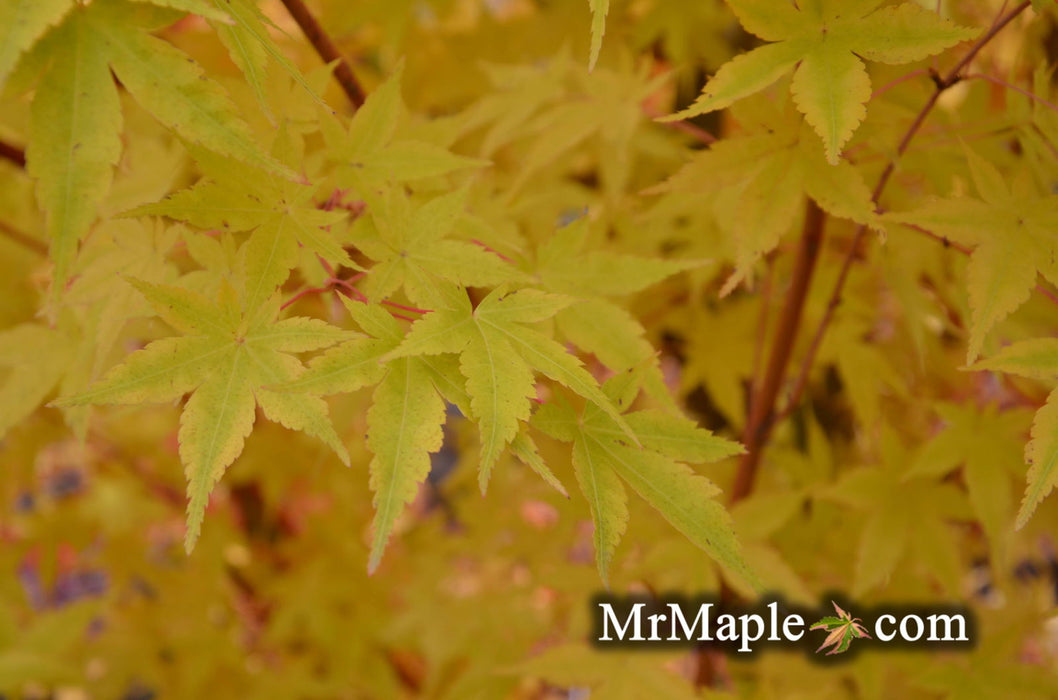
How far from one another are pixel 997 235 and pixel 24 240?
1.38 metres

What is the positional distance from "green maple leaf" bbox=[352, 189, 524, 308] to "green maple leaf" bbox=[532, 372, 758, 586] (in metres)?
0.15

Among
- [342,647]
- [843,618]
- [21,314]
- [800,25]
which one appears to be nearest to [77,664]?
[342,647]

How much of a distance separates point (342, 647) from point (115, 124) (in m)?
1.48

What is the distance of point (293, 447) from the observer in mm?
1830

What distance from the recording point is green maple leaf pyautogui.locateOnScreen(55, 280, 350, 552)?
2.03 ft

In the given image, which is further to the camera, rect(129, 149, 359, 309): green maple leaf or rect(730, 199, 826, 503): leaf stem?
rect(730, 199, 826, 503): leaf stem

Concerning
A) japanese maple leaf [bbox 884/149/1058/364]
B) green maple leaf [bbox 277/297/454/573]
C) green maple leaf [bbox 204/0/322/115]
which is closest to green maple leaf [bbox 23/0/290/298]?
green maple leaf [bbox 204/0/322/115]

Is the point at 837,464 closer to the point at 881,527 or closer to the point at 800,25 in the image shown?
the point at 881,527

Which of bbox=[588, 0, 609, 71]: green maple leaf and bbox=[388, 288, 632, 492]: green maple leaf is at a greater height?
bbox=[588, 0, 609, 71]: green maple leaf

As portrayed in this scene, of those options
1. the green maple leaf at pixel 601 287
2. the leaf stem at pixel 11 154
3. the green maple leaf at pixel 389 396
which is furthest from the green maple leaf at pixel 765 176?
the leaf stem at pixel 11 154

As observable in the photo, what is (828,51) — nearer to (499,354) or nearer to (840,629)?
(499,354)

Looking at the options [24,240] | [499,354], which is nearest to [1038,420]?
[499,354]

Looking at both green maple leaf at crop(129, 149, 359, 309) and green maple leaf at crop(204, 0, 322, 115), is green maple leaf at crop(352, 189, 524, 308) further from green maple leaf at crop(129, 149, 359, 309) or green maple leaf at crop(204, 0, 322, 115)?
green maple leaf at crop(204, 0, 322, 115)

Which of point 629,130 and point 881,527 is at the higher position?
point 629,130
